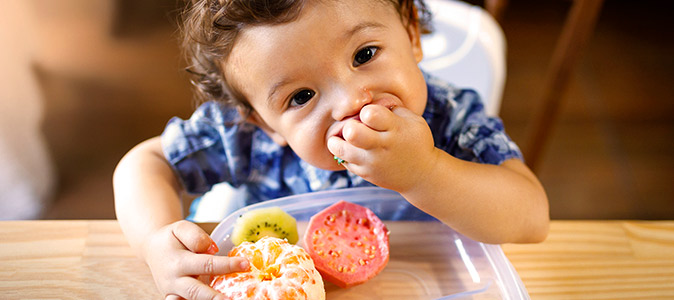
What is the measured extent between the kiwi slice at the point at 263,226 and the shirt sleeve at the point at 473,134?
12.4 inches

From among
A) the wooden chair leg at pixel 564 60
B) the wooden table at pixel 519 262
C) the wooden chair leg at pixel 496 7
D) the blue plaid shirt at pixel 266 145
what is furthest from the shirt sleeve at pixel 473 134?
the wooden chair leg at pixel 496 7

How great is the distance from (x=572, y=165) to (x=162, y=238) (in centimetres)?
151

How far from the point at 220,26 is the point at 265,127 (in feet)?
0.66

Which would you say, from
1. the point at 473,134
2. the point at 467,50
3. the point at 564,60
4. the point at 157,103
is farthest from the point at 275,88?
the point at 157,103

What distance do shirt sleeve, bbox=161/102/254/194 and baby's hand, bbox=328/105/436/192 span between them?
0.92ft

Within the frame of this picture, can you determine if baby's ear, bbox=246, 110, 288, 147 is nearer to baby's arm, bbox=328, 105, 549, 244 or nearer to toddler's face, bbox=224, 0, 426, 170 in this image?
toddler's face, bbox=224, 0, 426, 170

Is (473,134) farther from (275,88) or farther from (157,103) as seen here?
(157,103)

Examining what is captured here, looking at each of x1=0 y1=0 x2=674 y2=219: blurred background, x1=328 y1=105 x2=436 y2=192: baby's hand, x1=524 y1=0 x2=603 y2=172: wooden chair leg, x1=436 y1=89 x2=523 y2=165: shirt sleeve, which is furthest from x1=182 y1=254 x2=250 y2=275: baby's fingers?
x1=0 y1=0 x2=674 y2=219: blurred background

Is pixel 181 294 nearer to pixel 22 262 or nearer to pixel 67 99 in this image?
pixel 22 262

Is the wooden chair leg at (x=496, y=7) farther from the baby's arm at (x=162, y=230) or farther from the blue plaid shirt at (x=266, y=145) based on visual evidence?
the baby's arm at (x=162, y=230)

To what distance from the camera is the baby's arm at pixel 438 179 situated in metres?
0.58

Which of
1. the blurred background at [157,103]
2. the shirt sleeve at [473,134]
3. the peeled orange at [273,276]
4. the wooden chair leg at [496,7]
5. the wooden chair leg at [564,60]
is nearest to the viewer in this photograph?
the peeled orange at [273,276]

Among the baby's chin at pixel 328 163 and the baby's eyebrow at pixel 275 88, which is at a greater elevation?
the baby's eyebrow at pixel 275 88

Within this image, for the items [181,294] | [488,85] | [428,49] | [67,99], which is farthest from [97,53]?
[181,294]
